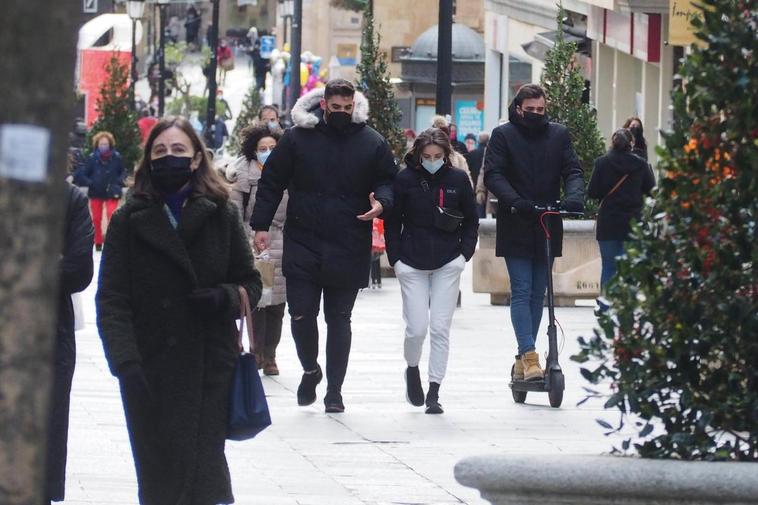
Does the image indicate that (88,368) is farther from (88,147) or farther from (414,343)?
(88,147)

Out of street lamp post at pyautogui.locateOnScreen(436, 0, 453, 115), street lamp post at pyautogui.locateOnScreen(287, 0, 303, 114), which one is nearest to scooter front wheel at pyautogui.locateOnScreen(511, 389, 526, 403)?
street lamp post at pyautogui.locateOnScreen(436, 0, 453, 115)

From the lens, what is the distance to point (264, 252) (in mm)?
11844

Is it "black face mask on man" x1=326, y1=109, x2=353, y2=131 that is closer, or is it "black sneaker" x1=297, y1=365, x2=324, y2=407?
"black face mask on man" x1=326, y1=109, x2=353, y2=131

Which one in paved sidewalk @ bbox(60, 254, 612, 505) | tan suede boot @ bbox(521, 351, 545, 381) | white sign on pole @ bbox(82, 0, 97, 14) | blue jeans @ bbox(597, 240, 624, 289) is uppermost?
white sign on pole @ bbox(82, 0, 97, 14)

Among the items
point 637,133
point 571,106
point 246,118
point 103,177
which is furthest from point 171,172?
point 246,118

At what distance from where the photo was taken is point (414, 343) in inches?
412

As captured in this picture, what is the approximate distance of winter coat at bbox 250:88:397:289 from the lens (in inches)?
401

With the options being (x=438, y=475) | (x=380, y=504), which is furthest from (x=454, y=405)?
(x=380, y=504)

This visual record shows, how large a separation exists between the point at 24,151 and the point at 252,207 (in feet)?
30.5

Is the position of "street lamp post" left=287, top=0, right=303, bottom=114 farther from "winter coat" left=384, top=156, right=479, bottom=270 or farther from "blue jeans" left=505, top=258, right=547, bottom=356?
"winter coat" left=384, top=156, right=479, bottom=270

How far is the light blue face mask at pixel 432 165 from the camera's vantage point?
10.5 meters

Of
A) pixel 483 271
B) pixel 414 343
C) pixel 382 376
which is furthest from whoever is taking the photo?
pixel 483 271

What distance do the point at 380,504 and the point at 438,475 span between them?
774 millimetres

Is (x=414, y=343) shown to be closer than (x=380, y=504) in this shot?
No
